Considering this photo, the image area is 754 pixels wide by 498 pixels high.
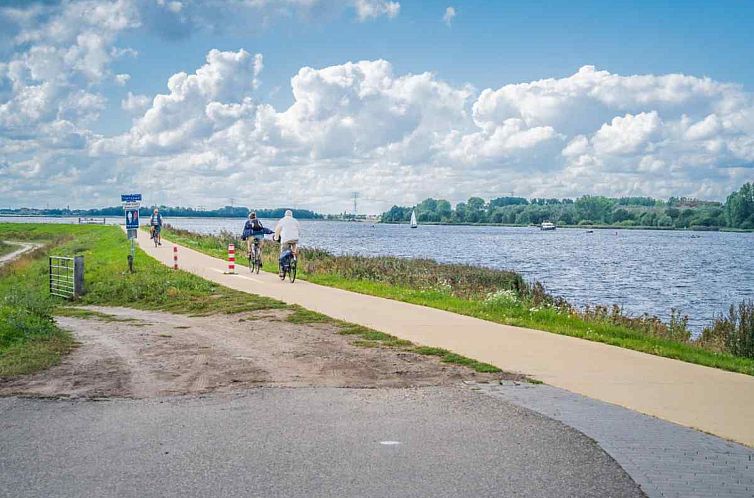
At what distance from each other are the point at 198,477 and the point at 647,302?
1112 inches

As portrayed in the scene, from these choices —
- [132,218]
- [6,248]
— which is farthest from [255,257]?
[6,248]

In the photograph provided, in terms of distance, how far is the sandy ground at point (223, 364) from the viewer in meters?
9.66

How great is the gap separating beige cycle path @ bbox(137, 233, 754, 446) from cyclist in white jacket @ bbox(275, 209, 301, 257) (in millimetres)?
6457

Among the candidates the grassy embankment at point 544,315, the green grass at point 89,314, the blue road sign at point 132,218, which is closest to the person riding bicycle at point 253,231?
the grassy embankment at point 544,315

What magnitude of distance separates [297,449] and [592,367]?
553 centimetres

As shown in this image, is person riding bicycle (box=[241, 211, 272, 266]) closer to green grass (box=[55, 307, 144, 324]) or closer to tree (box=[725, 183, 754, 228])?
green grass (box=[55, 307, 144, 324])

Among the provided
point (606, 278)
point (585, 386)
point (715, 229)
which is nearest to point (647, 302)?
point (606, 278)

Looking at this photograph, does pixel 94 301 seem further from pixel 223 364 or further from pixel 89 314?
pixel 223 364

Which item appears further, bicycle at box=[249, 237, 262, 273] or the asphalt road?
A: bicycle at box=[249, 237, 262, 273]

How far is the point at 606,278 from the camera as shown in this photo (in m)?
43.1

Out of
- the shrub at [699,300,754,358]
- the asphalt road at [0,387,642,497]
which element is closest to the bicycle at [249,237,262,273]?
the shrub at [699,300,754,358]

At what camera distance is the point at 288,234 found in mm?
24438

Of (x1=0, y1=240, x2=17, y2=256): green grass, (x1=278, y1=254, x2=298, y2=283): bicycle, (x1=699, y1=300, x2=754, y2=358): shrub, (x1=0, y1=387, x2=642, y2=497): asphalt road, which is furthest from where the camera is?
(x1=0, y1=240, x2=17, y2=256): green grass

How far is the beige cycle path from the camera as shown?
8.38 m
